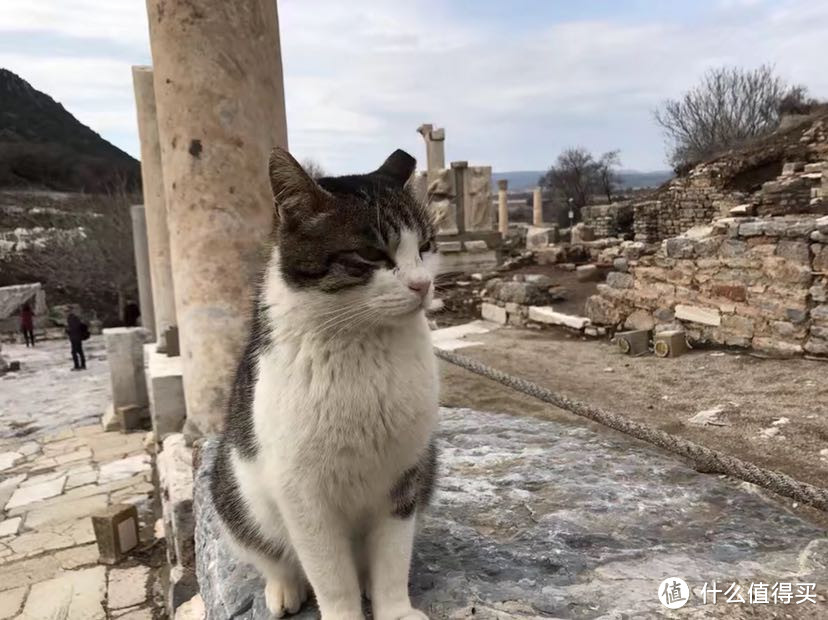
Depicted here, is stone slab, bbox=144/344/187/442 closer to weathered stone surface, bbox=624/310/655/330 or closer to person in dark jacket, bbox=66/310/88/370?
weathered stone surface, bbox=624/310/655/330

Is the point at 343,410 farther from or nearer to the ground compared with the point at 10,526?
farther from the ground

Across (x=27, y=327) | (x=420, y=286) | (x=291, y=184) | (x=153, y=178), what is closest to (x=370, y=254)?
(x=420, y=286)

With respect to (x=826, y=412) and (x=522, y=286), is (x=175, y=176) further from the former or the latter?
(x=522, y=286)

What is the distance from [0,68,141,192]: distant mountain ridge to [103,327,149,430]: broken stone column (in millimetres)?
20757

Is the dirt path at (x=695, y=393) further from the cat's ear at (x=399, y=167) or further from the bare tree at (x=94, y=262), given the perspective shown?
the bare tree at (x=94, y=262)

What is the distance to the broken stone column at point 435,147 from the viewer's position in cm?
1587

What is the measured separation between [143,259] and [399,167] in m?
11.2

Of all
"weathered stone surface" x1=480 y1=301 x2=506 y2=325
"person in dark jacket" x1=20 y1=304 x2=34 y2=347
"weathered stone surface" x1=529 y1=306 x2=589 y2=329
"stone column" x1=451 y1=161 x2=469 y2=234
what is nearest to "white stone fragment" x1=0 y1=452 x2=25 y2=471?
"weathered stone surface" x1=480 y1=301 x2=506 y2=325

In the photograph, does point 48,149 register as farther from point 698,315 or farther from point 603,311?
point 698,315

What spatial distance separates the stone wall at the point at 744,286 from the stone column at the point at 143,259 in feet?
27.9

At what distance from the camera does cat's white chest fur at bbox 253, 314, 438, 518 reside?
4.54 feet

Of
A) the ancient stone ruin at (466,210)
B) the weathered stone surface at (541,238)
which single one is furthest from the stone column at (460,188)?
the weathered stone surface at (541,238)

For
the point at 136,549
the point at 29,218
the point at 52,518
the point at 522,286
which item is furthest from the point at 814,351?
the point at 29,218

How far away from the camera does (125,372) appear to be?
8.71 metres
